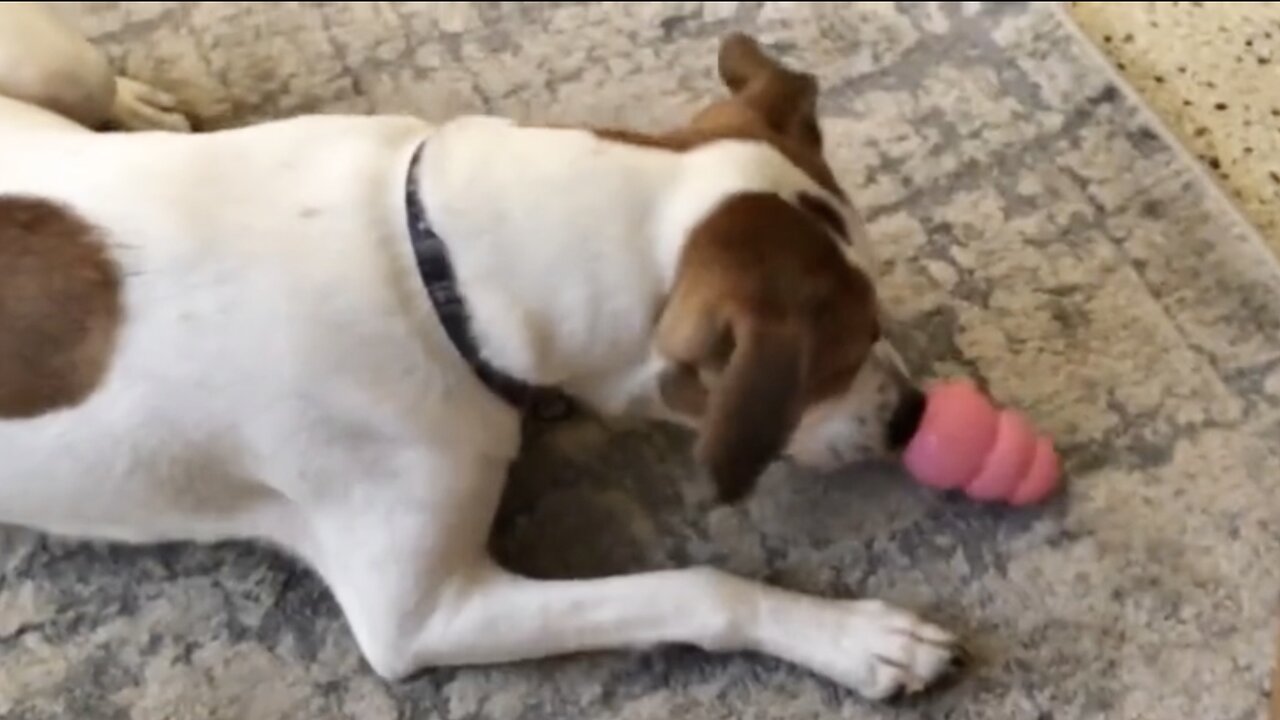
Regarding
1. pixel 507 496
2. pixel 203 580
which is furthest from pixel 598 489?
pixel 203 580

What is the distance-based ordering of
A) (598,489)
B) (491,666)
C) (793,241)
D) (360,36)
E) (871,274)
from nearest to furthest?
(793,241), (871,274), (491,666), (598,489), (360,36)

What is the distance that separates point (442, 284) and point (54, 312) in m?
0.37

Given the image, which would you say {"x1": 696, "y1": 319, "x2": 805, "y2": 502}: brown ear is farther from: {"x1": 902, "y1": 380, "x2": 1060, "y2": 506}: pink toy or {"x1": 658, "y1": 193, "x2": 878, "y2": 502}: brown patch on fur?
{"x1": 902, "y1": 380, "x2": 1060, "y2": 506}: pink toy

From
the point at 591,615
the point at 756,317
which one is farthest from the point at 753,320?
the point at 591,615

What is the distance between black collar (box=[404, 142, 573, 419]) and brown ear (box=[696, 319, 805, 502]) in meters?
0.23

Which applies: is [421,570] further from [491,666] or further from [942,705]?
[942,705]

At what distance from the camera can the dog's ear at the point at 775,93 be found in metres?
1.88

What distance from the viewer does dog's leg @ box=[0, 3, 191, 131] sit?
2143 millimetres

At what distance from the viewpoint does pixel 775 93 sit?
1.90 meters

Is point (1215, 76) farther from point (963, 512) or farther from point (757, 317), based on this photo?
point (757, 317)

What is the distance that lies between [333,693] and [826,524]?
0.56m

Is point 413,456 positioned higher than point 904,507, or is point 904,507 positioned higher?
point 413,456

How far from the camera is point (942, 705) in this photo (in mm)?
1906

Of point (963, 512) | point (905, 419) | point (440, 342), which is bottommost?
point (963, 512)
